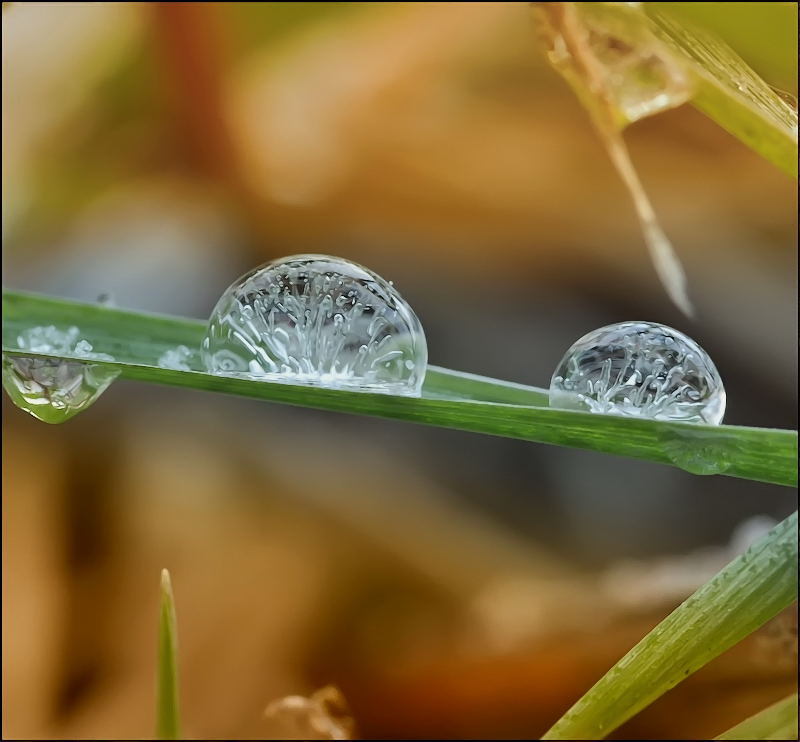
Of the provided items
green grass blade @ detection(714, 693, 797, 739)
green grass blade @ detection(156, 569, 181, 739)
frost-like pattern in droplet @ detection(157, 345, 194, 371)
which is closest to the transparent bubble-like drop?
frost-like pattern in droplet @ detection(157, 345, 194, 371)

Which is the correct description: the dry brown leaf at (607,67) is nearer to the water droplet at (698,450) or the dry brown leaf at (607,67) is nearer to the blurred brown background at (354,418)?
the water droplet at (698,450)


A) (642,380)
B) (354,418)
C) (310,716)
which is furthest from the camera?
(354,418)

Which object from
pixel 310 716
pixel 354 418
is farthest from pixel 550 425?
pixel 354 418

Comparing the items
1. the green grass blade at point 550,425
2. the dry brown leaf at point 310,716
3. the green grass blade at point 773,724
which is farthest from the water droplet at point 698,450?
the dry brown leaf at point 310,716

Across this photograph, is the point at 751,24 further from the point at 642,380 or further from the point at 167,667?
the point at 167,667

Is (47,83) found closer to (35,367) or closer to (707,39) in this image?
(35,367)

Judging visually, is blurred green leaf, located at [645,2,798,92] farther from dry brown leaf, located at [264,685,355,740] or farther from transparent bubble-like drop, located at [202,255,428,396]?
dry brown leaf, located at [264,685,355,740]
